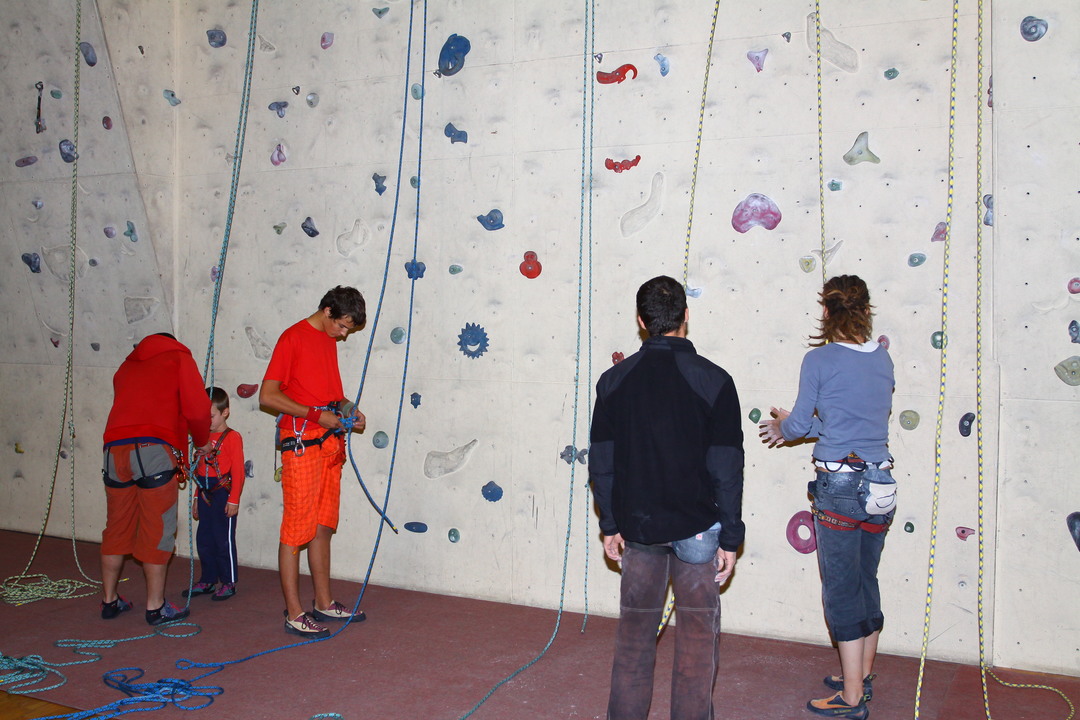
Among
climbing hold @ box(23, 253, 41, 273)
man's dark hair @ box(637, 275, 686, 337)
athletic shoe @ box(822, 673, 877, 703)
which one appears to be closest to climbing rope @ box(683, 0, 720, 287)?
man's dark hair @ box(637, 275, 686, 337)

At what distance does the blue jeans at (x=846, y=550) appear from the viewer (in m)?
2.84

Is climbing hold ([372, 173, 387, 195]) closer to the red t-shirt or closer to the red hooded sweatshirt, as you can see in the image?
the red t-shirt

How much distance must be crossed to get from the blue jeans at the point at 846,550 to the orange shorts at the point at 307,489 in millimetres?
1950

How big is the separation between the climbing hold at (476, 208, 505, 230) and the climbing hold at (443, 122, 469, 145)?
368 mm

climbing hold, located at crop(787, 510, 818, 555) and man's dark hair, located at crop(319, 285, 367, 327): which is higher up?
man's dark hair, located at crop(319, 285, 367, 327)

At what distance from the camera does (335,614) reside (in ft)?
12.5

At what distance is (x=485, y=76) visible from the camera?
161 inches

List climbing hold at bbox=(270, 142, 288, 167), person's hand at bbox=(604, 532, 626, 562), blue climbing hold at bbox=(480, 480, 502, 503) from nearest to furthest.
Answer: person's hand at bbox=(604, 532, 626, 562), blue climbing hold at bbox=(480, 480, 502, 503), climbing hold at bbox=(270, 142, 288, 167)

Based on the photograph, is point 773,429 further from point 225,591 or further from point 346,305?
point 225,591

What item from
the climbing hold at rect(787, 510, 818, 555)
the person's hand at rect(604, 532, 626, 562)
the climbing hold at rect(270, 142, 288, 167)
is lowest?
the climbing hold at rect(787, 510, 818, 555)

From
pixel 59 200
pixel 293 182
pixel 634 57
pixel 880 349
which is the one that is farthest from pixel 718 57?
pixel 59 200

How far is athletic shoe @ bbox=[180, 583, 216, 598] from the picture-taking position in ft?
13.9

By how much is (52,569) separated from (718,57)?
4.16m

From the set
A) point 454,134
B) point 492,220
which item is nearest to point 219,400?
point 492,220
